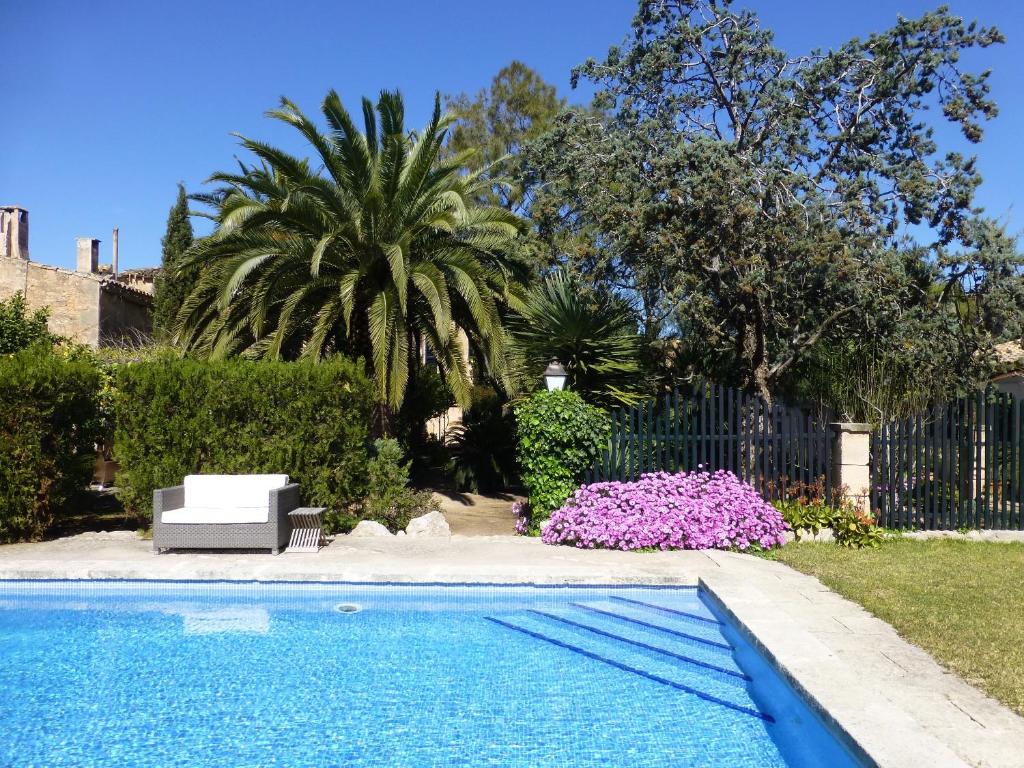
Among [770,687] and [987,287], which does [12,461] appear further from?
[987,287]

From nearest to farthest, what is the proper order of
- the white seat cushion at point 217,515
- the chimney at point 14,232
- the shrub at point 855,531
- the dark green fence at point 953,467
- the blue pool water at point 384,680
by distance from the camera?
1. the blue pool water at point 384,680
2. the white seat cushion at point 217,515
3. the shrub at point 855,531
4. the dark green fence at point 953,467
5. the chimney at point 14,232

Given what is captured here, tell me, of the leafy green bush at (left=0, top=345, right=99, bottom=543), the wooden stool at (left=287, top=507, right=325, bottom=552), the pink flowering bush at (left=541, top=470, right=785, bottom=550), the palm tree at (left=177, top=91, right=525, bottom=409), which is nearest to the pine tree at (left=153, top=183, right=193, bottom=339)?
the palm tree at (left=177, top=91, right=525, bottom=409)

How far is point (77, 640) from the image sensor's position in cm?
683

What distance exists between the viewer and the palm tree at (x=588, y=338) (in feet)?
40.5

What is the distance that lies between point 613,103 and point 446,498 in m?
7.48

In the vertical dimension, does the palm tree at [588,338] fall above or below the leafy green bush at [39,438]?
above

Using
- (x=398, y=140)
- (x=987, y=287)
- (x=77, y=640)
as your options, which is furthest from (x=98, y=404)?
(x=987, y=287)

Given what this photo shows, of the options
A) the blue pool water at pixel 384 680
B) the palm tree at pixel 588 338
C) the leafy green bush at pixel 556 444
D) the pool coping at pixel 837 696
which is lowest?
the blue pool water at pixel 384 680

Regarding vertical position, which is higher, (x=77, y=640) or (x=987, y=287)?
(x=987, y=287)

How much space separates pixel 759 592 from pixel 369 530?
5.23 m

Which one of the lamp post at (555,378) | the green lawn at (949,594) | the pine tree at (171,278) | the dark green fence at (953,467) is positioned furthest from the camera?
the pine tree at (171,278)

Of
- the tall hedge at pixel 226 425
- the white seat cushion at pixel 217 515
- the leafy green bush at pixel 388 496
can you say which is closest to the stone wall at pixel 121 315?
the tall hedge at pixel 226 425

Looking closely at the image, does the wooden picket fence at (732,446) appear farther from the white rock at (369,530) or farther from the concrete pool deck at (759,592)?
the white rock at (369,530)

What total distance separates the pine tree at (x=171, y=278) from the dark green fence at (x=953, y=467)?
16.4m
